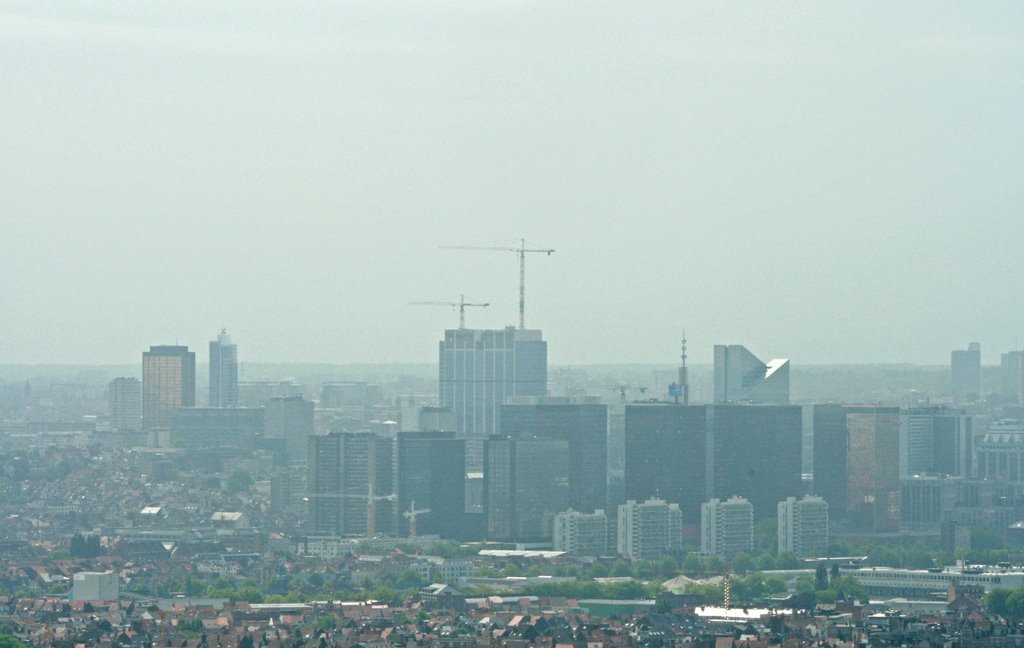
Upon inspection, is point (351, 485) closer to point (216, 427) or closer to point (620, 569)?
point (620, 569)

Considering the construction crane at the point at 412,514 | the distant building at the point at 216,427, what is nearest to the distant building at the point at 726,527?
the construction crane at the point at 412,514

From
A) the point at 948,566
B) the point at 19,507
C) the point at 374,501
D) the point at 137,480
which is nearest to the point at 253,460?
the point at 137,480

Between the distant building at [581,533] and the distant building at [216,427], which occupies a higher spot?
the distant building at [216,427]

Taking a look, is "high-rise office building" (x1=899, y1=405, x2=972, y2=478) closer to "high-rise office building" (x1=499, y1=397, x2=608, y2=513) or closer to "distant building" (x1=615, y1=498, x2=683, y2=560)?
"high-rise office building" (x1=499, y1=397, x2=608, y2=513)

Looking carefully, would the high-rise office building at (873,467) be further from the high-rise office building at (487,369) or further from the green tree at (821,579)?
the high-rise office building at (487,369)

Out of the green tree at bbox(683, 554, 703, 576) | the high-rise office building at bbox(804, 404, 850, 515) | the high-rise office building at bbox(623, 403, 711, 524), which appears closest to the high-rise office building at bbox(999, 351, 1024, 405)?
the high-rise office building at bbox(804, 404, 850, 515)

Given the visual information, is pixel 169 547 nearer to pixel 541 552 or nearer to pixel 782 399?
pixel 541 552

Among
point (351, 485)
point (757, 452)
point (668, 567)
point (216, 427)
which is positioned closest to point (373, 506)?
point (351, 485)
